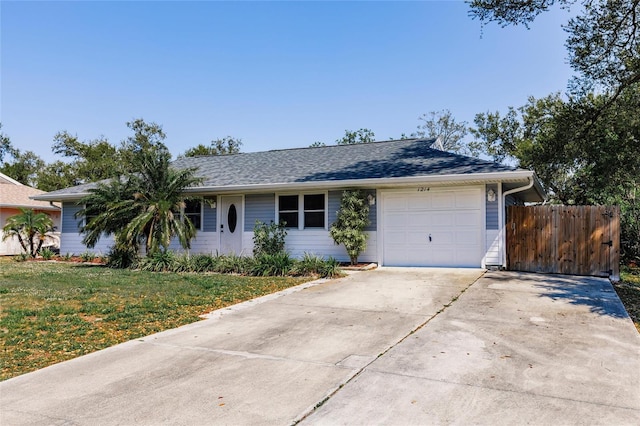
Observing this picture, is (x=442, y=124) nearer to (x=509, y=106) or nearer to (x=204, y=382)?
(x=509, y=106)

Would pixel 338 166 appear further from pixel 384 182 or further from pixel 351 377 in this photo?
pixel 351 377

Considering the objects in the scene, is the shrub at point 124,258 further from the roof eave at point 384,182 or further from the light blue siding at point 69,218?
the light blue siding at point 69,218

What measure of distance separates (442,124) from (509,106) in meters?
10.8

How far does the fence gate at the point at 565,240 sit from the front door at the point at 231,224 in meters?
8.10

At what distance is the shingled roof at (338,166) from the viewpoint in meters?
11.0

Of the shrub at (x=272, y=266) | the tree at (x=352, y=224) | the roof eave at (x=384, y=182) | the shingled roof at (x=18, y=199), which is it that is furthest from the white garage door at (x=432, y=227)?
the shingled roof at (x=18, y=199)

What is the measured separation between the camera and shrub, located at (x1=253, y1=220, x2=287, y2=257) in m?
12.4

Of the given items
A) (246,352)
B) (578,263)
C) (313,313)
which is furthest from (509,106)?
(246,352)

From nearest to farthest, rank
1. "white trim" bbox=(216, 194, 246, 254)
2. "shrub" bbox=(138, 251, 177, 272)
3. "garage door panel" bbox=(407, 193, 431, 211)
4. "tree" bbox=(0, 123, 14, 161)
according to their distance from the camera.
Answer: "garage door panel" bbox=(407, 193, 431, 211), "shrub" bbox=(138, 251, 177, 272), "white trim" bbox=(216, 194, 246, 254), "tree" bbox=(0, 123, 14, 161)

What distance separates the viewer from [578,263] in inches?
399

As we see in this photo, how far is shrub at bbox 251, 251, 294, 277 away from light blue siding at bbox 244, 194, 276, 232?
257 centimetres

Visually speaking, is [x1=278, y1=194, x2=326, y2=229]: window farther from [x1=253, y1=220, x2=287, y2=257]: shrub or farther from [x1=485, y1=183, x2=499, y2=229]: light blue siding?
[x1=485, y1=183, x2=499, y2=229]: light blue siding

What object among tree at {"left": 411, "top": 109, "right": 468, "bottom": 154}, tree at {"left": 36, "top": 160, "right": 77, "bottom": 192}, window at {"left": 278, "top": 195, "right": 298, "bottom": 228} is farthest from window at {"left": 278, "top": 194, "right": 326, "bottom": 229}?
tree at {"left": 36, "top": 160, "right": 77, "bottom": 192}

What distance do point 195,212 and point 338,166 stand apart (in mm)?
5237
